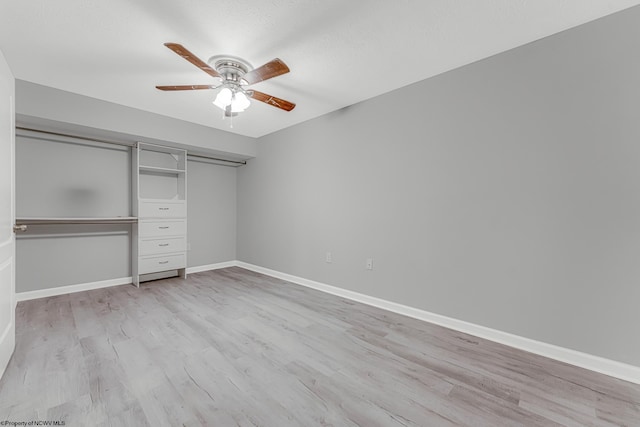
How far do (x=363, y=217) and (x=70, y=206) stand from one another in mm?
3779

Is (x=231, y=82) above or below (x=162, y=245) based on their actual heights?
above

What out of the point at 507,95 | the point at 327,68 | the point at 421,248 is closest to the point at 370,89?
the point at 327,68

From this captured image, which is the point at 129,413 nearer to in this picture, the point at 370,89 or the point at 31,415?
the point at 31,415

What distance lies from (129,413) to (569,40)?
3711 mm

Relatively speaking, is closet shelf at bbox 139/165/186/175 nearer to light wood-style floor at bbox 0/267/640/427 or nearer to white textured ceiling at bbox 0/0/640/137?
white textured ceiling at bbox 0/0/640/137

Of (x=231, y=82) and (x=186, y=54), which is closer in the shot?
(x=186, y=54)

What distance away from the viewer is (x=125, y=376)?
174 cm

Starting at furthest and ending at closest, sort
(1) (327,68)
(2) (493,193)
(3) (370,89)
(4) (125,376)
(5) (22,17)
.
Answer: (3) (370,89) < (1) (327,68) < (2) (493,193) < (5) (22,17) < (4) (125,376)

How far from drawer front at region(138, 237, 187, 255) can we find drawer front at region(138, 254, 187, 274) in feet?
0.28

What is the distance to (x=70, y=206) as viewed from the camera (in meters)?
3.47

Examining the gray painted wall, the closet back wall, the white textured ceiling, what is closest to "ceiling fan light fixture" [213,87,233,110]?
the white textured ceiling

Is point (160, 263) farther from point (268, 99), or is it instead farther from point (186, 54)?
point (186, 54)

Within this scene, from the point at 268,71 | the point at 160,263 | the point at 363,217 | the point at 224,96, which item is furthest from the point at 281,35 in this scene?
the point at 160,263

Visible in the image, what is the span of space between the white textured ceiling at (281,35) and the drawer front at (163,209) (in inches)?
62.0
